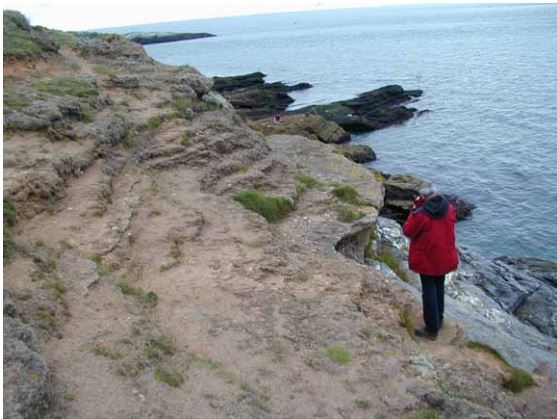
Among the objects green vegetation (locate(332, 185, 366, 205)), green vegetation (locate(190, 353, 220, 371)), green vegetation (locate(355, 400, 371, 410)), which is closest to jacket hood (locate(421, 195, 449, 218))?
green vegetation (locate(355, 400, 371, 410))

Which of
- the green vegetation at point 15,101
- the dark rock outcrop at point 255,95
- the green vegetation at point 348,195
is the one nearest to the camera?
the green vegetation at point 15,101

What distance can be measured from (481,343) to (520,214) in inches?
814

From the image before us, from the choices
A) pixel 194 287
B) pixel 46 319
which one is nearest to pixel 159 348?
pixel 46 319

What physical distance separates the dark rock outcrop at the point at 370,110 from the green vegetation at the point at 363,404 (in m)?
46.1

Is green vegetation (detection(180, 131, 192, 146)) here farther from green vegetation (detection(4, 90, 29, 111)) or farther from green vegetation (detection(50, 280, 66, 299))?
green vegetation (detection(50, 280, 66, 299))

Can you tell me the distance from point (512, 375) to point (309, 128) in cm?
3672

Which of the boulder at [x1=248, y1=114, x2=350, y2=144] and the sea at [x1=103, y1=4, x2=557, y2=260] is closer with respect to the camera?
the sea at [x1=103, y1=4, x2=557, y2=260]

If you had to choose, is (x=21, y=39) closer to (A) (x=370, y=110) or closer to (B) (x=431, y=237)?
(B) (x=431, y=237)

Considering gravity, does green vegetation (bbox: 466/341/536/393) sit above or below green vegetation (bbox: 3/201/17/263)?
below

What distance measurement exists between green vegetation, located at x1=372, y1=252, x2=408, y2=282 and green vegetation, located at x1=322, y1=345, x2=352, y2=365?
7.25m

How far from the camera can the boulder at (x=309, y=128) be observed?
145ft

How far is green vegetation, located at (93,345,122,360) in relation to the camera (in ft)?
25.9

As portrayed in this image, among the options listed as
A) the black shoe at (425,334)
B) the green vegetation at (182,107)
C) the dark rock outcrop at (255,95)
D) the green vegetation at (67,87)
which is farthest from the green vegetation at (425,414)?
the dark rock outcrop at (255,95)

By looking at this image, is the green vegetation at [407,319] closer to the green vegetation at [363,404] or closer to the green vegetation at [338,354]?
the green vegetation at [338,354]
